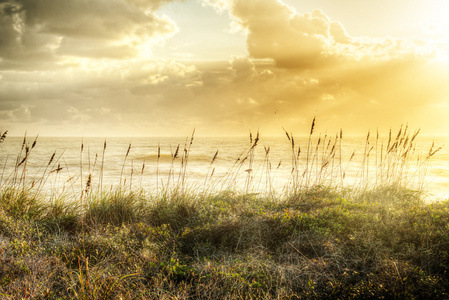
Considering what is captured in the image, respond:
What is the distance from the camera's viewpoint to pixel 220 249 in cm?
513

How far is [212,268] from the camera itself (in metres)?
4.04

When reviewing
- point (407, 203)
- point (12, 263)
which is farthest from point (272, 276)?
point (407, 203)

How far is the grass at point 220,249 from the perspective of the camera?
3.62 meters

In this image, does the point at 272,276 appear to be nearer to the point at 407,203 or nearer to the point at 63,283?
the point at 63,283

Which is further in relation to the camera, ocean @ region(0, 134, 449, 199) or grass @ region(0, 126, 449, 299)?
ocean @ region(0, 134, 449, 199)

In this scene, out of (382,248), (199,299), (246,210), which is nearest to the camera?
(199,299)

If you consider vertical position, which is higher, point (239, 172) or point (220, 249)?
point (220, 249)

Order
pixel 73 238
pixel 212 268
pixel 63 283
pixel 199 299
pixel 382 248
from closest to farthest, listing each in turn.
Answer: pixel 199 299
pixel 63 283
pixel 212 268
pixel 382 248
pixel 73 238

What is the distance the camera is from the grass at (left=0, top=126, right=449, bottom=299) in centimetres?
362

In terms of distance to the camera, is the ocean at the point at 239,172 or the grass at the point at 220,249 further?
the ocean at the point at 239,172

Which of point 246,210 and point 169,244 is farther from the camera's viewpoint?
point 246,210

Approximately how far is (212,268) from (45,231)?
12.5 feet

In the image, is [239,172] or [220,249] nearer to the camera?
[220,249]

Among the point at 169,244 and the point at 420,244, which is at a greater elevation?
the point at 420,244
